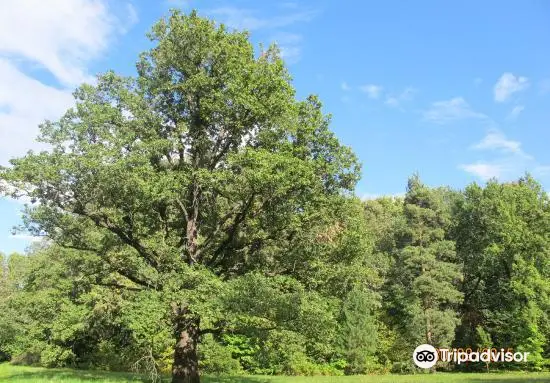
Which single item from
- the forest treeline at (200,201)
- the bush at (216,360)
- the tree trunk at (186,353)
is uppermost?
the forest treeline at (200,201)

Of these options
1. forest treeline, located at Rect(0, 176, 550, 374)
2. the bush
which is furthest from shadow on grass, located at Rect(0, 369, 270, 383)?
the bush

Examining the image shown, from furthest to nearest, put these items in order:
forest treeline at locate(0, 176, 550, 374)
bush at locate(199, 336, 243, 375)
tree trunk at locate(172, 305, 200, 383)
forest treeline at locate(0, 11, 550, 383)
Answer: forest treeline at locate(0, 176, 550, 374)
bush at locate(199, 336, 243, 375)
tree trunk at locate(172, 305, 200, 383)
forest treeline at locate(0, 11, 550, 383)

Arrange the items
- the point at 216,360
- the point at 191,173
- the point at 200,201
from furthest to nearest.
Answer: the point at 216,360, the point at 200,201, the point at 191,173

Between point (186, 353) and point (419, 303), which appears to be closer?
point (186, 353)

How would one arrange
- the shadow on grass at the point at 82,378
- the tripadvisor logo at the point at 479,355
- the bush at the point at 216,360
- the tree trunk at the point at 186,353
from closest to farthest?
the tree trunk at the point at 186,353 → the shadow on grass at the point at 82,378 → the bush at the point at 216,360 → the tripadvisor logo at the point at 479,355

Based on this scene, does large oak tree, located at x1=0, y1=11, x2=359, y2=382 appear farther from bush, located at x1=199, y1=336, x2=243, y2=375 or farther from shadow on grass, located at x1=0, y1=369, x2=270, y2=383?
bush, located at x1=199, y1=336, x2=243, y2=375

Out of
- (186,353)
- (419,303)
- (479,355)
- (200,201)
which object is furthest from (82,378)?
(479,355)

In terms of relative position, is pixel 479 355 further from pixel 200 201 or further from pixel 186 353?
pixel 200 201

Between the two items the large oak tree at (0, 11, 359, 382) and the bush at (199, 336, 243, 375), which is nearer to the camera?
the large oak tree at (0, 11, 359, 382)

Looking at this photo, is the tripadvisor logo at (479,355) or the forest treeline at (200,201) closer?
the forest treeline at (200,201)

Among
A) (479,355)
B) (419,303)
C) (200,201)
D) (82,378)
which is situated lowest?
(82,378)

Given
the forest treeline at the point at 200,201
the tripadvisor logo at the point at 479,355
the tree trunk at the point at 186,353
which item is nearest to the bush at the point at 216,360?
the forest treeline at the point at 200,201

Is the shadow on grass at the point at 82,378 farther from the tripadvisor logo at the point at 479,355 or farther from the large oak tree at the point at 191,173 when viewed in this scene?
the tripadvisor logo at the point at 479,355

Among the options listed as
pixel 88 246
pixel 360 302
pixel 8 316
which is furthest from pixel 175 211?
pixel 8 316
